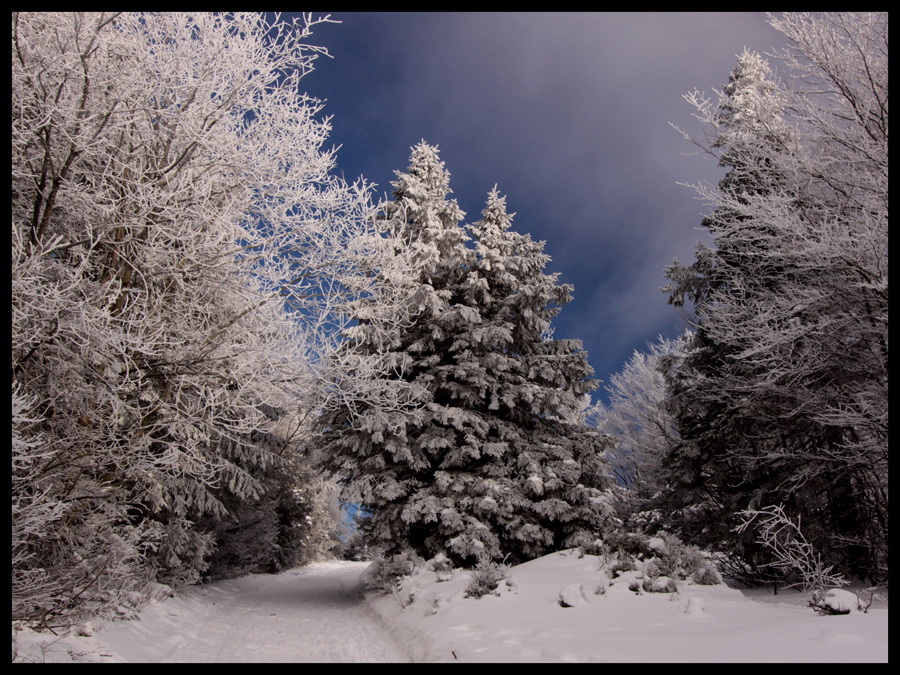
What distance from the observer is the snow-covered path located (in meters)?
6.04

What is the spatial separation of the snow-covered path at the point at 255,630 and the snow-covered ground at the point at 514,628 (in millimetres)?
28

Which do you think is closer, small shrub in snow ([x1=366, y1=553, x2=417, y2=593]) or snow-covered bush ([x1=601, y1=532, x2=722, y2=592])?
snow-covered bush ([x1=601, y1=532, x2=722, y2=592])

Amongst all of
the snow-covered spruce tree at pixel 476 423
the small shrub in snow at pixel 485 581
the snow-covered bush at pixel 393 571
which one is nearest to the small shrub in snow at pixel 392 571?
the snow-covered bush at pixel 393 571

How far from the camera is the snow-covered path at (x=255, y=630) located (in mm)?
6039

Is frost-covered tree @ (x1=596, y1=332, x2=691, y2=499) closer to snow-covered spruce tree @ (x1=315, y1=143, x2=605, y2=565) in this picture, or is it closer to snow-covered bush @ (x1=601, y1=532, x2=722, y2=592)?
snow-covered spruce tree @ (x1=315, y1=143, x2=605, y2=565)

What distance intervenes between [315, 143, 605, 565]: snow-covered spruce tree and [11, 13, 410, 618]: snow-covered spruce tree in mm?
3020

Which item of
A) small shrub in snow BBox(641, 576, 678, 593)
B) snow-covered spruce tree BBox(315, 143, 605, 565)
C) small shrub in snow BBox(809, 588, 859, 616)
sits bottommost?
small shrub in snow BBox(641, 576, 678, 593)

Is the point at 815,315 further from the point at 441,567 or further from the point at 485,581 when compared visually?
the point at 441,567

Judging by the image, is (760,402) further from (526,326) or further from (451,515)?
(451,515)

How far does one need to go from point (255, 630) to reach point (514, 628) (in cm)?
456

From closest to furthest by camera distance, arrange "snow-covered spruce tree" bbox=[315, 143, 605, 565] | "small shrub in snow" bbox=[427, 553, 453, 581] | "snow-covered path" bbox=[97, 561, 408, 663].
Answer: "snow-covered path" bbox=[97, 561, 408, 663] < "small shrub in snow" bbox=[427, 553, 453, 581] < "snow-covered spruce tree" bbox=[315, 143, 605, 565]

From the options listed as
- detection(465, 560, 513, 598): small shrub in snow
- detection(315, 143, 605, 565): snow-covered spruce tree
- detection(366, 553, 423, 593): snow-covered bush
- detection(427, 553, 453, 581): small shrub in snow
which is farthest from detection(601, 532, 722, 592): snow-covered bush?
detection(366, 553, 423, 593): snow-covered bush
